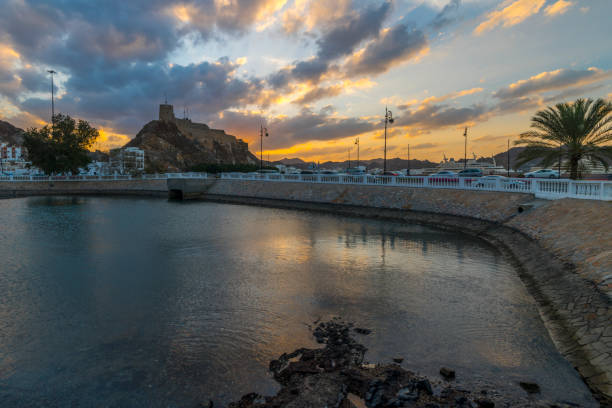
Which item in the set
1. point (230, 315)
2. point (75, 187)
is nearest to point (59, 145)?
point (75, 187)

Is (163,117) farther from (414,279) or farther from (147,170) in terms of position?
(414,279)

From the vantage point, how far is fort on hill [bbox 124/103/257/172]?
14388 cm

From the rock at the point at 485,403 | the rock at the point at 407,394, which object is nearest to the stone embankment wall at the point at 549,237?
the rock at the point at 485,403

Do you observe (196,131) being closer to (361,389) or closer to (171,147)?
(171,147)

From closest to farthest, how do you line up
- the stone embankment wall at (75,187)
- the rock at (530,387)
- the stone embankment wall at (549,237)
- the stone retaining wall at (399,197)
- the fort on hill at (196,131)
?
1. the rock at (530,387)
2. the stone embankment wall at (549,237)
3. the stone retaining wall at (399,197)
4. the stone embankment wall at (75,187)
5. the fort on hill at (196,131)

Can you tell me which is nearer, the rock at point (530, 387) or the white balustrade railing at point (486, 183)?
the rock at point (530, 387)

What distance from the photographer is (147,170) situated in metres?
91.6

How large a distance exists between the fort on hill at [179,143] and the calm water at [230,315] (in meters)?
126

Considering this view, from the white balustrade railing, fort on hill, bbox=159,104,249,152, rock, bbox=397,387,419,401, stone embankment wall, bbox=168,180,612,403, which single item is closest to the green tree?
the white balustrade railing

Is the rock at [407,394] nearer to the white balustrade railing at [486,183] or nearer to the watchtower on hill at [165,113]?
the white balustrade railing at [486,183]

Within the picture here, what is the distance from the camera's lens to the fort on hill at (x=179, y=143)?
144 m

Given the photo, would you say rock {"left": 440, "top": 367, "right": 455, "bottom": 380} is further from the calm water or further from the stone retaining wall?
the stone retaining wall

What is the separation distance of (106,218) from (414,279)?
2823 centimetres

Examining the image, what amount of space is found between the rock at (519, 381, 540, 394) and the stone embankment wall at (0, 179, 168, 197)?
194ft
